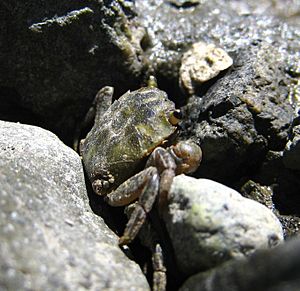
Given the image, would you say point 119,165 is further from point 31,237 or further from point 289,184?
point 289,184

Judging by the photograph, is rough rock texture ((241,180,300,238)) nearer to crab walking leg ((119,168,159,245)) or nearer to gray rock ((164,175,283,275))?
gray rock ((164,175,283,275))

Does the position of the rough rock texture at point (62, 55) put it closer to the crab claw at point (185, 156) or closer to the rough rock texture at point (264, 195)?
the crab claw at point (185, 156)

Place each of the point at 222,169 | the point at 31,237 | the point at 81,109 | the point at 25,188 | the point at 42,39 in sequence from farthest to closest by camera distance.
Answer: the point at 81,109 → the point at 42,39 → the point at 222,169 → the point at 25,188 → the point at 31,237

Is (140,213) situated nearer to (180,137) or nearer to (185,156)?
(185,156)

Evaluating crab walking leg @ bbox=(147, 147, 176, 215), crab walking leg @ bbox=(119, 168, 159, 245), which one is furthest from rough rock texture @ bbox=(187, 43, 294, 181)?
crab walking leg @ bbox=(119, 168, 159, 245)

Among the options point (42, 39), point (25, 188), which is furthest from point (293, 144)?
point (42, 39)

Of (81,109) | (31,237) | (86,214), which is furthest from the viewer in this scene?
(81,109)

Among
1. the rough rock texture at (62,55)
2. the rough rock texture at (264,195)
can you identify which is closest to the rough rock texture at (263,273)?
the rough rock texture at (264,195)

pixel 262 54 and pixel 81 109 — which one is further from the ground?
pixel 262 54
